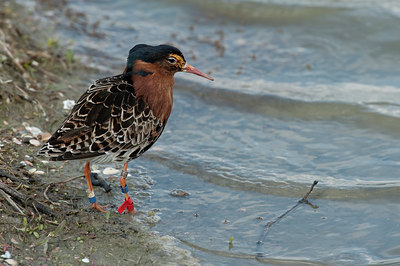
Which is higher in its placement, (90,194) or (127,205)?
(90,194)

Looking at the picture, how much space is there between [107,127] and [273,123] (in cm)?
435

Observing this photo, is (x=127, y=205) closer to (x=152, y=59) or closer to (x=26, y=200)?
(x=26, y=200)

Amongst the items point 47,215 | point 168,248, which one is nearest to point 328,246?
point 168,248

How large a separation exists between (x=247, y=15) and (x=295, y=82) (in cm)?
398

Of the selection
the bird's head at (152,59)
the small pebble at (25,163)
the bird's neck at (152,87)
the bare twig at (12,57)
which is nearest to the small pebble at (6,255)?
the small pebble at (25,163)

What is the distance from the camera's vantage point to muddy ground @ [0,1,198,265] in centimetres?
587

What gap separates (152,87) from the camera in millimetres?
6941

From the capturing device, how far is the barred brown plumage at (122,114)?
6477 mm

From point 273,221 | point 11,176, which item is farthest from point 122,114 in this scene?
point 273,221

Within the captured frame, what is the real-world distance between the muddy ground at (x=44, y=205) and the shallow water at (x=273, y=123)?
62cm

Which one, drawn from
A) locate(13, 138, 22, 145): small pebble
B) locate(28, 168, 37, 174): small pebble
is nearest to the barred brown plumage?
locate(28, 168, 37, 174): small pebble

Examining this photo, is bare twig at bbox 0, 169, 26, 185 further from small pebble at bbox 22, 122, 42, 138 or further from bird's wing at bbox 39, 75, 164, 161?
small pebble at bbox 22, 122, 42, 138

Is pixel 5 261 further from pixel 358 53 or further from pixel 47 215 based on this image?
pixel 358 53

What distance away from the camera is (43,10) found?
578 inches
